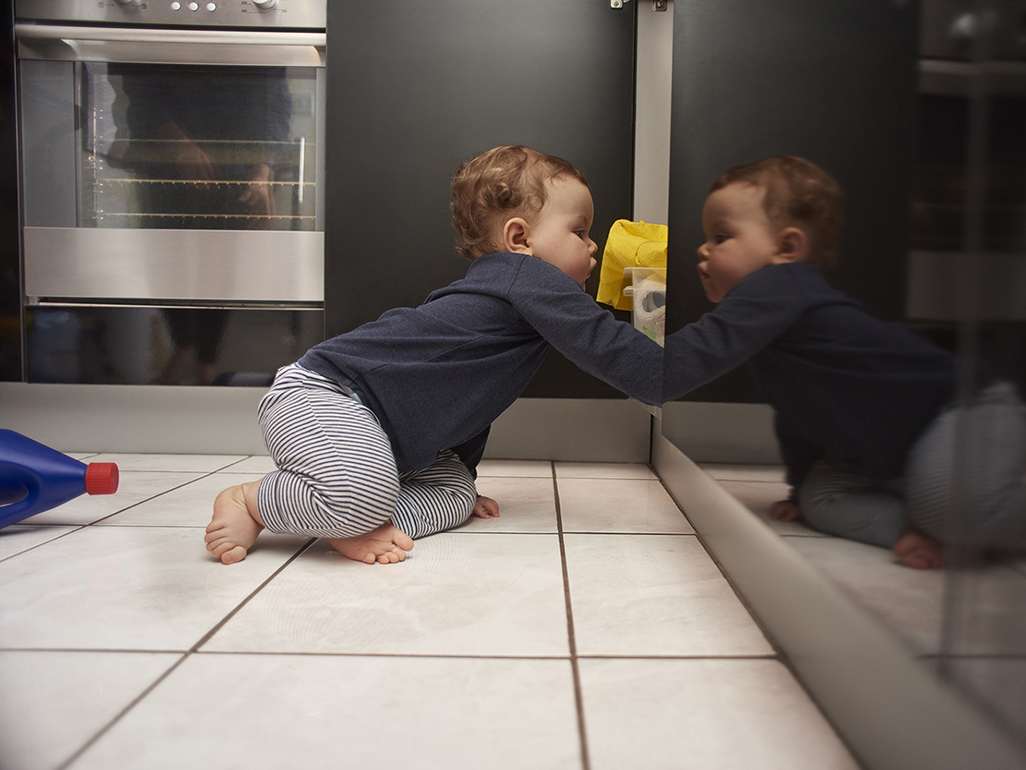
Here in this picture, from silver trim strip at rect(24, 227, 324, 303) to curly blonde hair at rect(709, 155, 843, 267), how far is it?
1.19 meters

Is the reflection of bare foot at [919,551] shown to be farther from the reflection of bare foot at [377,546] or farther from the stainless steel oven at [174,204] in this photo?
the stainless steel oven at [174,204]

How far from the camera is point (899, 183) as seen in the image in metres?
0.35

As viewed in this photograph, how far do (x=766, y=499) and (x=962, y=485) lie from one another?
0.92 ft

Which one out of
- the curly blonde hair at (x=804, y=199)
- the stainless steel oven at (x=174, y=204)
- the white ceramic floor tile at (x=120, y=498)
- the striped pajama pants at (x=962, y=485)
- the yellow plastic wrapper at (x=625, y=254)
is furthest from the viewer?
the stainless steel oven at (x=174, y=204)

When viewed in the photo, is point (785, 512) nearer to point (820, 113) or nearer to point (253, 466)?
point (820, 113)

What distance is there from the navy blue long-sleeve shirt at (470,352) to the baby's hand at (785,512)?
0.39 m

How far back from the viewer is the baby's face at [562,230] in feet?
3.55

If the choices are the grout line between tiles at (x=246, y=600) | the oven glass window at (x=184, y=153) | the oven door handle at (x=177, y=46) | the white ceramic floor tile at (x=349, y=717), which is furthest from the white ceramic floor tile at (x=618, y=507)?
the oven door handle at (x=177, y=46)

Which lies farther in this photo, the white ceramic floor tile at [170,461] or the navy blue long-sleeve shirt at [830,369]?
the white ceramic floor tile at [170,461]

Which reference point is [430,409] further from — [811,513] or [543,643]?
[811,513]

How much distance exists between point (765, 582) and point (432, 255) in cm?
104

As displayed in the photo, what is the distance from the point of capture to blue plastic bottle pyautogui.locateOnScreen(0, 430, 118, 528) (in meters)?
0.97

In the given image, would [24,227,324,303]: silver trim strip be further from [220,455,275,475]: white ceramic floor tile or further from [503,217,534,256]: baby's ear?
[503,217,534,256]: baby's ear

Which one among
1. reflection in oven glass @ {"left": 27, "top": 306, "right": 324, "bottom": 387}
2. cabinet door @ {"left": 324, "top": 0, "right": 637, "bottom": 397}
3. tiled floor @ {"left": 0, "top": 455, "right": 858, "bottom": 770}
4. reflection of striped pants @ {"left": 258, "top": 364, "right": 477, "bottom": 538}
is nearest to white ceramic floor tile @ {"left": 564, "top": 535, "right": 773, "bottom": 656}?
tiled floor @ {"left": 0, "top": 455, "right": 858, "bottom": 770}
